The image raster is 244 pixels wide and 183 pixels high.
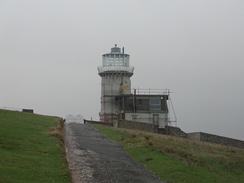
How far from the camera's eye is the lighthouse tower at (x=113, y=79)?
71.0 m

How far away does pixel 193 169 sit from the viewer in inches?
917

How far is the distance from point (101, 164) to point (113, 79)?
5221cm

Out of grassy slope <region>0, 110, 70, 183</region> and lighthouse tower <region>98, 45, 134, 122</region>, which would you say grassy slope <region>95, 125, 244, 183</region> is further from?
lighthouse tower <region>98, 45, 134, 122</region>

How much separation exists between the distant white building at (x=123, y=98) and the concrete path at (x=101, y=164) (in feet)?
121

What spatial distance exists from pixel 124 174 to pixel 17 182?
17.7ft

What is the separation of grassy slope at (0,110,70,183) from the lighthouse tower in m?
41.4

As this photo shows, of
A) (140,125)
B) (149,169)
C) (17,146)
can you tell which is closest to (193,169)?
(149,169)

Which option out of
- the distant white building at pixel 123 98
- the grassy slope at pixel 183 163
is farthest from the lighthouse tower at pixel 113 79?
the grassy slope at pixel 183 163

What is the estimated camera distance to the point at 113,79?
73.1 metres

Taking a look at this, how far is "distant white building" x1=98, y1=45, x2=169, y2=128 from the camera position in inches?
2643

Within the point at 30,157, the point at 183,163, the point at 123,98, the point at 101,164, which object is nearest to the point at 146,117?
the point at 123,98

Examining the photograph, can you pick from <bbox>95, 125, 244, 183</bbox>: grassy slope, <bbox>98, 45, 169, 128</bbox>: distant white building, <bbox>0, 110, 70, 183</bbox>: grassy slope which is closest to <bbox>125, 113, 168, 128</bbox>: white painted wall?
<bbox>98, 45, 169, 128</bbox>: distant white building

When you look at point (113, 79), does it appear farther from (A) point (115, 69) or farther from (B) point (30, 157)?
(B) point (30, 157)

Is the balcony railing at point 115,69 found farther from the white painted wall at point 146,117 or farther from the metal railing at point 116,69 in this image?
the white painted wall at point 146,117
